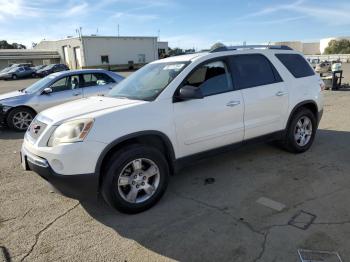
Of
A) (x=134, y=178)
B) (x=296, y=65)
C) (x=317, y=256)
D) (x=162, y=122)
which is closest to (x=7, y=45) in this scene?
(x=296, y=65)

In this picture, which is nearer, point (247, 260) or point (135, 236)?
point (247, 260)

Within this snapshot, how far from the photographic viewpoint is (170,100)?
13.0 ft

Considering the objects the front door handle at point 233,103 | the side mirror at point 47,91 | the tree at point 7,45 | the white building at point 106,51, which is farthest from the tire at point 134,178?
the tree at point 7,45

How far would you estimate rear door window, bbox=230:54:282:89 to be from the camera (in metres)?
4.67

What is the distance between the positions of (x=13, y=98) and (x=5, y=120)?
2.07 feet

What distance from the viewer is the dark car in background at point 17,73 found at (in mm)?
38516

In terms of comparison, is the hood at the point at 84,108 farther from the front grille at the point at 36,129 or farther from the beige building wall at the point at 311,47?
the beige building wall at the point at 311,47

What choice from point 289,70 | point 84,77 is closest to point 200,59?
point 289,70

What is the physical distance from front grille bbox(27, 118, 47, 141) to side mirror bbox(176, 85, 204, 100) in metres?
1.66

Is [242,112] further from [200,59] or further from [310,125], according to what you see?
[310,125]

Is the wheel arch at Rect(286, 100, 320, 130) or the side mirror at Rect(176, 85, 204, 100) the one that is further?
the wheel arch at Rect(286, 100, 320, 130)

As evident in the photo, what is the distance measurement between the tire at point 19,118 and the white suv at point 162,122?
16.3ft

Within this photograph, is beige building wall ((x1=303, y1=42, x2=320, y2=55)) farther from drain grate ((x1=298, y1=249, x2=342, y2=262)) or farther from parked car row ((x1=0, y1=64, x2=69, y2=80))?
drain grate ((x1=298, y1=249, x2=342, y2=262))

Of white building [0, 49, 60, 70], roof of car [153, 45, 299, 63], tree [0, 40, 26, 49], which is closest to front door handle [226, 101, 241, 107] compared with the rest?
roof of car [153, 45, 299, 63]
